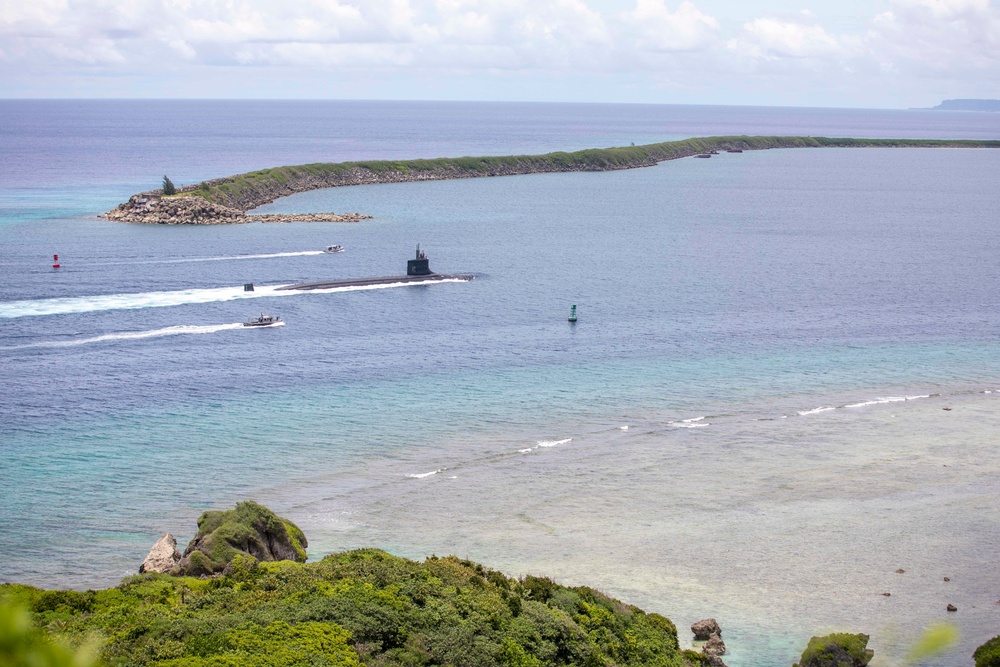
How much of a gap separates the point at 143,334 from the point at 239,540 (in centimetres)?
4504

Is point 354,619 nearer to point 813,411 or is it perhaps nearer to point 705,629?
point 705,629

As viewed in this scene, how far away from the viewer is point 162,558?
38062 millimetres

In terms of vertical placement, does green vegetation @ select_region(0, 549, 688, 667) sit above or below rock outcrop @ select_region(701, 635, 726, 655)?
above

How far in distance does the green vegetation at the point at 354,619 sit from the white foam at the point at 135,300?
57662mm

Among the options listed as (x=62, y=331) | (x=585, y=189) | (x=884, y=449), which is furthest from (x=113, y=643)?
(x=585, y=189)

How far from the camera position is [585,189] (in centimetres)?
19688

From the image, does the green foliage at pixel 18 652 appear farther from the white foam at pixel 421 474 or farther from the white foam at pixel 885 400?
the white foam at pixel 885 400

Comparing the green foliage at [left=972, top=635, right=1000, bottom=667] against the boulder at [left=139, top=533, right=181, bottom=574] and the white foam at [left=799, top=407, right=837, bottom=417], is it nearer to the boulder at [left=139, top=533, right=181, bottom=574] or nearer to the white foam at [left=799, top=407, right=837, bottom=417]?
the boulder at [left=139, top=533, right=181, bottom=574]

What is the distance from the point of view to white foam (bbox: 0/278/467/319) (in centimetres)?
8571

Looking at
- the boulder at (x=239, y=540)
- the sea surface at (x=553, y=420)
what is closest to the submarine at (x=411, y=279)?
the sea surface at (x=553, y=420)

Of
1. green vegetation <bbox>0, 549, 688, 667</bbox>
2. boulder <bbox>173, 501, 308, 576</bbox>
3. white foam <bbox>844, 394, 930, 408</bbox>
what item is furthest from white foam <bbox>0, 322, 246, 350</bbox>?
green vegetation <bbox>0, 549, 688, 667</bbox>

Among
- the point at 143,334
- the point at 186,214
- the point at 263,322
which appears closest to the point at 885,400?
the point at 263,322

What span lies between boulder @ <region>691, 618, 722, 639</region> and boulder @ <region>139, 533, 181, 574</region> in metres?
19.7

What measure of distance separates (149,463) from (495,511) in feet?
63.7
